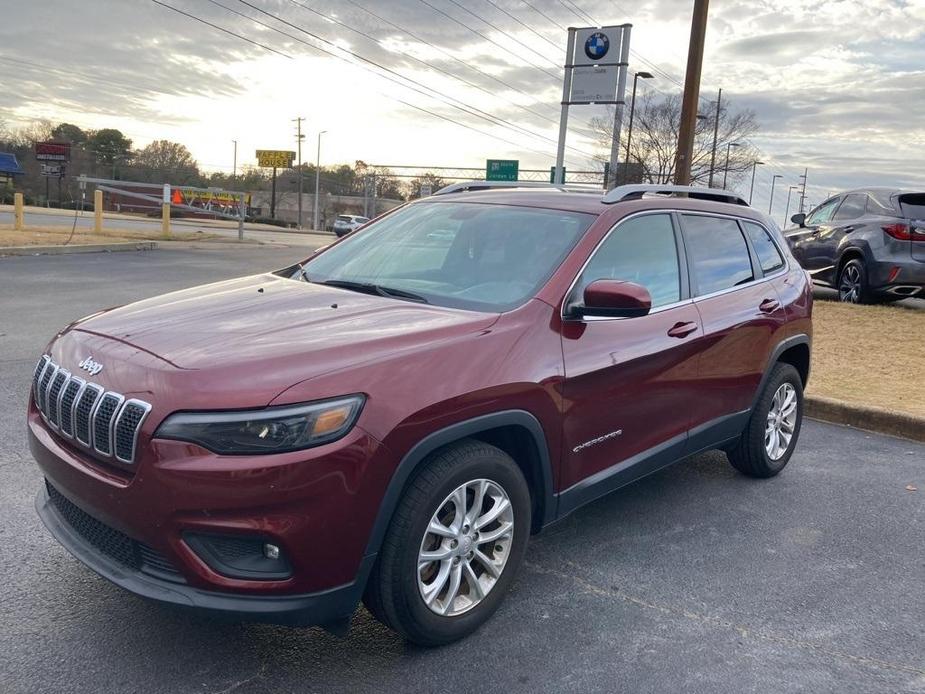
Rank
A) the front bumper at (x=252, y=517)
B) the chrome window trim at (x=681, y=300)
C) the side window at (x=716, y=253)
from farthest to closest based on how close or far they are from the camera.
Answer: the side window at (x=716, y=253) < the chrome window trim at (x=681, y=300) < the front bumper at (x=252, y=517)

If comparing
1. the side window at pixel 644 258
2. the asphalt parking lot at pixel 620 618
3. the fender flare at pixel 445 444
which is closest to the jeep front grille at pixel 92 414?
the asphalt parking lot at pixel 620 618

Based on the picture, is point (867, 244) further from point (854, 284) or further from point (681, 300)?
point (681, 300)

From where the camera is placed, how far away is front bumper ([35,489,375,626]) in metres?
2.41

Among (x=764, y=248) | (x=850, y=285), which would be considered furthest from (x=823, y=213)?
(x=764, y=248)

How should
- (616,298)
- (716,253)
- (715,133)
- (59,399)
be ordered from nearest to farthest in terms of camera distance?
1. (59,399)
2. (616,298)
3. (716,253)
4. (715,133)

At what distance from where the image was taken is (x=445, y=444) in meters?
2.75

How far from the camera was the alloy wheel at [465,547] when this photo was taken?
2.81m

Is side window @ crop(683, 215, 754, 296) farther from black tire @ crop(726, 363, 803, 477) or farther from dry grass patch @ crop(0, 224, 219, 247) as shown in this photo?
dry grass patch @ crop(0, 224, 219, 247)

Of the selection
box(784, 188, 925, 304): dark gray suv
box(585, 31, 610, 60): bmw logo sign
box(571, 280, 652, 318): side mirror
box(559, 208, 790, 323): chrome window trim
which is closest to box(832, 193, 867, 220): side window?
box(784, 188, 925, 304): dark gray suv

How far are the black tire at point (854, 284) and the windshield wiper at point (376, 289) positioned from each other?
406 inches

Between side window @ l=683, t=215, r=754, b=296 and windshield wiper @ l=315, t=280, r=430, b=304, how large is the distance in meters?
1.71

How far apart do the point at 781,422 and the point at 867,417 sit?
5.84ft

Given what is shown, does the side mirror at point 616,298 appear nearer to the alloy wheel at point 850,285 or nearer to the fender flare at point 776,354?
the fender flare at point 776,354

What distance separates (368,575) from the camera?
262 centimetres
